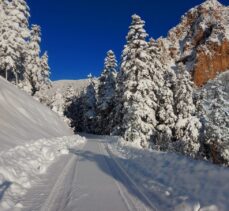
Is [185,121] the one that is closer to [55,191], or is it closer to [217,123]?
[217,123]

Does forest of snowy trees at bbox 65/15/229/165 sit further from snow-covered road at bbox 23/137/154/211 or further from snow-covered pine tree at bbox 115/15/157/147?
snow-covered road at bbox 23/137/154/211

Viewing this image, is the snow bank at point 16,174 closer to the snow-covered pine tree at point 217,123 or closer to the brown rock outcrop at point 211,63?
the snow-covered pine tree at point 217,123

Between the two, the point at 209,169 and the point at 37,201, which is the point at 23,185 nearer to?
the point at 37,201

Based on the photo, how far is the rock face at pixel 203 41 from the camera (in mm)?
112938

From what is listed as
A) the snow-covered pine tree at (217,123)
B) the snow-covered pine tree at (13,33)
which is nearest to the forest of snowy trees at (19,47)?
the snow-covered pine tree at (13,33)

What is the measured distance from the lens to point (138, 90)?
32.7 m

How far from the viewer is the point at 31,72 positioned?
57.5 m

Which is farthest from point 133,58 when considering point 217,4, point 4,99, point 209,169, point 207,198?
point 217,4

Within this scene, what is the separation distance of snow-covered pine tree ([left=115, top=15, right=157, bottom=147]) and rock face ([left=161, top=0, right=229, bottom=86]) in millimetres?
80390

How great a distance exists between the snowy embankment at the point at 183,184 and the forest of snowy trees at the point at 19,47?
117ft

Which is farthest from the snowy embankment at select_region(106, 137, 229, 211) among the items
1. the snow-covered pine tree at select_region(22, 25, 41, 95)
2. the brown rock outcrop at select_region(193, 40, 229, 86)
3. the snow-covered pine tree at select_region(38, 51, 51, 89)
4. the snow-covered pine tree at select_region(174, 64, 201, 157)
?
the brown rock outcrop at select_region(193, 40, 229, 86)

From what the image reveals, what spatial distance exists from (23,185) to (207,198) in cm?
520

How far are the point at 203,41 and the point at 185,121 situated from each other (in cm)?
8894

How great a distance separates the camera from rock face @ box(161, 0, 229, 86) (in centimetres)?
11294
